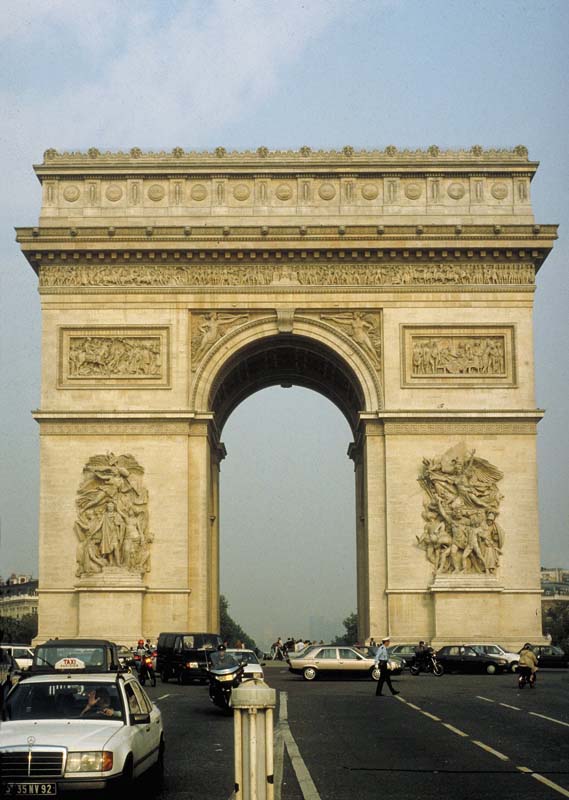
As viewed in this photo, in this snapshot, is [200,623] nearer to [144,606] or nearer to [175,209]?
[144,606]

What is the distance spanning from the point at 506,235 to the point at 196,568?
1688 cm

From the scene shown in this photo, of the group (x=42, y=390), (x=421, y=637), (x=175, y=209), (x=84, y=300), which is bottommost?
(x=421, y=637)

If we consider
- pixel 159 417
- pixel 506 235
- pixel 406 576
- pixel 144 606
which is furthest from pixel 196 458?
pixel 506 235

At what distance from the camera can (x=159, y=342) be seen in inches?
1918

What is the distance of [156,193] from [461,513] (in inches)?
657

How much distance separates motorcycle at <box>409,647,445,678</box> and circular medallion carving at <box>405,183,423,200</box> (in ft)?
55.8

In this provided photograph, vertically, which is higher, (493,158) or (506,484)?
(493,158)

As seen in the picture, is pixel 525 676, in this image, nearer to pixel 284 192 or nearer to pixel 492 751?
pixel 492 751

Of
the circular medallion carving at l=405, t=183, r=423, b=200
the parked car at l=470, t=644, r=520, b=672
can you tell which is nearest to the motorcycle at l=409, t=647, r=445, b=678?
the parked car at l=470, t=644, r=520, b=672

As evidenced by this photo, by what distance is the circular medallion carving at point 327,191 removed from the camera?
49.4 metres

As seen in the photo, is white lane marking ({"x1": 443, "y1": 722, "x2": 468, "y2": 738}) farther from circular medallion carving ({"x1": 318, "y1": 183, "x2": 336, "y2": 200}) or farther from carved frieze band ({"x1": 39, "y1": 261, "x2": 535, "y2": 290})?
circular medallion carving ({"x1": 318, "y1": 183, "x2": 336, "y2": 200})

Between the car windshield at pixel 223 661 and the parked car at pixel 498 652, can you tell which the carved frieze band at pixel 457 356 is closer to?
the parked car at pixel 498 652

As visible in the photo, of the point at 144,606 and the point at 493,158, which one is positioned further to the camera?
the point at 493,158

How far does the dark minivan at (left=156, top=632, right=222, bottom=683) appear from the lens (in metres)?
38.5
